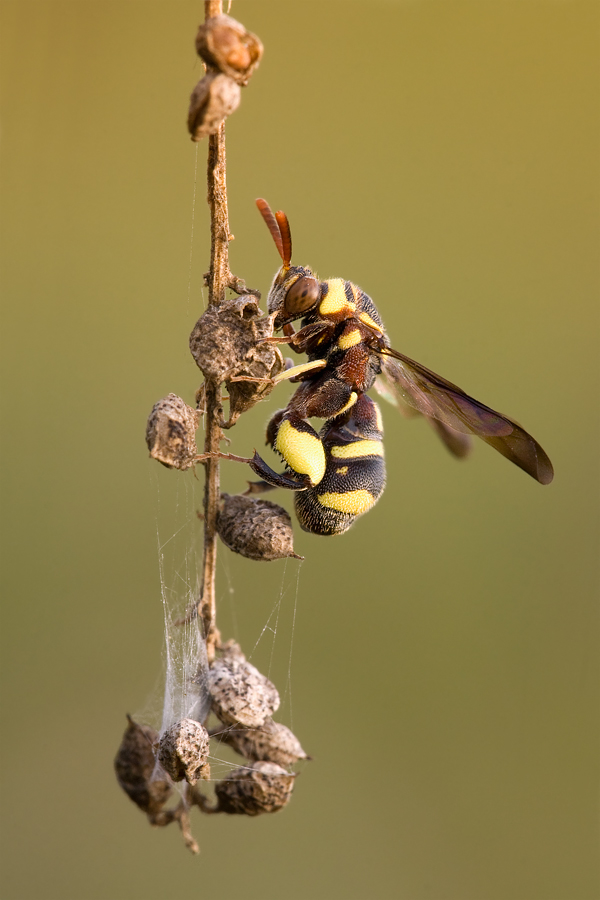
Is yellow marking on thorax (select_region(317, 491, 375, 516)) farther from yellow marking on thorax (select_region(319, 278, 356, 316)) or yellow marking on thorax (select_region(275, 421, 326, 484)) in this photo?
yellow marking on thorax (select_region(319, 278, 356, 316))

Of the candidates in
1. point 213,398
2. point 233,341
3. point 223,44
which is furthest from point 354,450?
point 223,44


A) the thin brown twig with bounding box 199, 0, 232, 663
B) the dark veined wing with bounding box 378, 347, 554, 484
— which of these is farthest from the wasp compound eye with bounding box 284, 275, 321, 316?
the thin brown twig with bounding box 199, 0, 232, 663

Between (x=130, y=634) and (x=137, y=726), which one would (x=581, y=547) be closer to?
(x=130, y=634)

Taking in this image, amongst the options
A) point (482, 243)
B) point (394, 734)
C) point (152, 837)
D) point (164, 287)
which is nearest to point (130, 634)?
point (152, 837)

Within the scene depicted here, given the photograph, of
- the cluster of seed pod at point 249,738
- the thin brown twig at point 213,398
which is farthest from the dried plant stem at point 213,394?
the cluster of seed pod at point 249,738

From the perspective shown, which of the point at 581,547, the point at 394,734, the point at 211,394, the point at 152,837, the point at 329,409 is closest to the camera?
the point at 211,394

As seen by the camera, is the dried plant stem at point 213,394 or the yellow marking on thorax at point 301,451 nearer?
the dried plant stem at point 213,394

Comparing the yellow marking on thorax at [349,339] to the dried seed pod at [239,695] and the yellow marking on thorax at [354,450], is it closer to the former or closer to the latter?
the yellow marking on thorax at [354,450]
